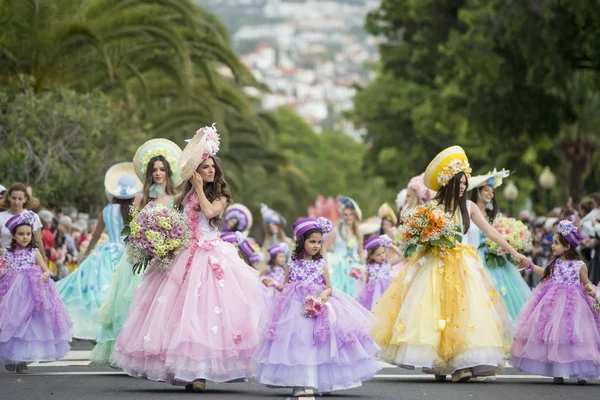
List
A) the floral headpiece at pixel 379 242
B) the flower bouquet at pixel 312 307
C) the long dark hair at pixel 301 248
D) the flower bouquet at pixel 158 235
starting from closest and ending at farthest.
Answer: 1. the flower bouquet at pixel 312 307
2. the flower bouquet at pixel 158 235
3. the long dark hair at pixel 301 248
4. the floral headpiece at pixel 379 242

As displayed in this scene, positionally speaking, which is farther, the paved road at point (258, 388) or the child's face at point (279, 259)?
the child's face at point (279, 259)

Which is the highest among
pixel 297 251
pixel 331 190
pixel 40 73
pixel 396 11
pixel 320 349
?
pixel 331 190

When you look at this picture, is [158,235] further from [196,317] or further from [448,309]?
[448,309]

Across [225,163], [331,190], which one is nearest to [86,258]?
[225,163]

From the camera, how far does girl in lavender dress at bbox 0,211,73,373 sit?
14.6 meters

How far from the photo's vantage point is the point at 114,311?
558 inches

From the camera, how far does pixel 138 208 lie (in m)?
13.7

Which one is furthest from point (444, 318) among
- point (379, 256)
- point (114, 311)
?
point (379, 256)

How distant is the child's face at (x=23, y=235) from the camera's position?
48.8 ft

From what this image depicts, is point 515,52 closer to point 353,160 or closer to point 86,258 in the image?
point 86,258

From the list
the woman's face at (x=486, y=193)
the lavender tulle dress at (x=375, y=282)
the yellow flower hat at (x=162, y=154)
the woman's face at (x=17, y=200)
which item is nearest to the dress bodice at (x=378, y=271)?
the lavender tulle dress at (x=375, y=282)

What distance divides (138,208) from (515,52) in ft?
76.9

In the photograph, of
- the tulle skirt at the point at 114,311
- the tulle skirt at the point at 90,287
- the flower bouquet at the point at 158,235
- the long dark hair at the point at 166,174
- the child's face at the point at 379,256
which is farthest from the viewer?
the child's face at the point at 379,256

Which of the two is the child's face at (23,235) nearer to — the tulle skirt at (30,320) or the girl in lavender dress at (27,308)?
the girl in lavender dress at (27,308)
